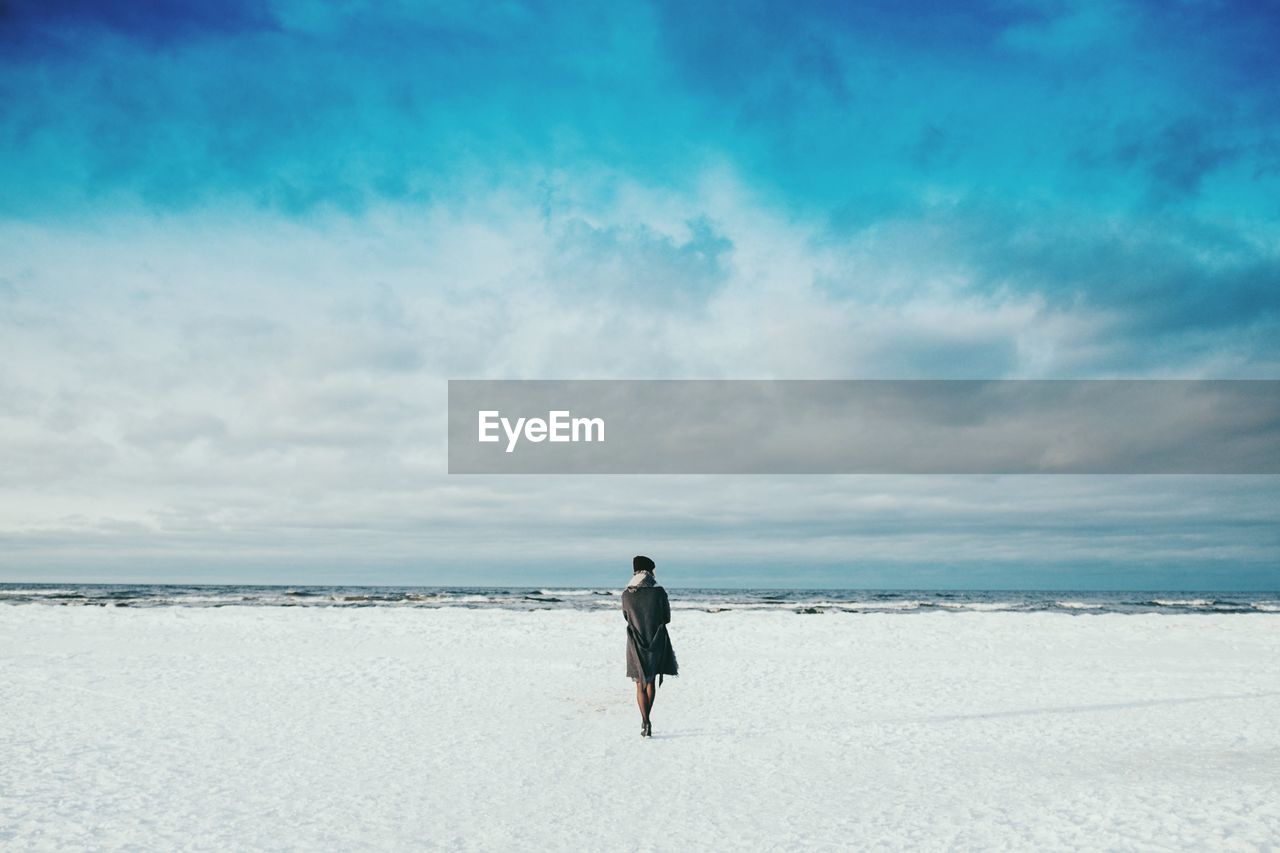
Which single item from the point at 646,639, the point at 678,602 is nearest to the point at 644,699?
the point at 646,639

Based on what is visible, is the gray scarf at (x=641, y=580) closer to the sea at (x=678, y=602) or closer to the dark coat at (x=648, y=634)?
the dark coat at (x=648, y=634)

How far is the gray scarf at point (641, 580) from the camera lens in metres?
10.2

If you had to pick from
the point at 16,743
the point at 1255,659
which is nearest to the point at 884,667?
the point at 1255,659

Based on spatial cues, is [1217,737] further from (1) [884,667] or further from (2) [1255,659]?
(2) [1255,659]

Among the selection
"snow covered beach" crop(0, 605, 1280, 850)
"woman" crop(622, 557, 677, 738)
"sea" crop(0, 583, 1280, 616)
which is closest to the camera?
"snow covered beach" crop(0, 605, 1280, 850)

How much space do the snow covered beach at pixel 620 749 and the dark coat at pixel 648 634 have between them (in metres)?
0.84

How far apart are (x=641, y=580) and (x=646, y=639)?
68cm

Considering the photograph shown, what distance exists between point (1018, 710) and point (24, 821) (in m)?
11.5

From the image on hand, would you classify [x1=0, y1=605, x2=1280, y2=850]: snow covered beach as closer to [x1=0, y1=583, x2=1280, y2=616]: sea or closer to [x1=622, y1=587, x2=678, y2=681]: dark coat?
[x1=622, y1=587, x2=678, y2=681]: dark coat

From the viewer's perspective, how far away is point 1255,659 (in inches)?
758

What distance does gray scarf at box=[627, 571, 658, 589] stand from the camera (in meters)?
10.2

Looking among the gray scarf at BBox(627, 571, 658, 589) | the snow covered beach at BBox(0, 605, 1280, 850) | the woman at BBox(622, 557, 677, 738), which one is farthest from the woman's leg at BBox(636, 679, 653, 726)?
the gray scarf at BBox(627, 571, 658, 589)

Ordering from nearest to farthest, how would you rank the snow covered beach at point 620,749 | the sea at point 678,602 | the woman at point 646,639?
the snow covered beach at point 620,749
the woman at point 646,639
the sea at point 678,602

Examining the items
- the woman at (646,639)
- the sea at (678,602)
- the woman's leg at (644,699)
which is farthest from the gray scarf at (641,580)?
the sea at (678,602)
